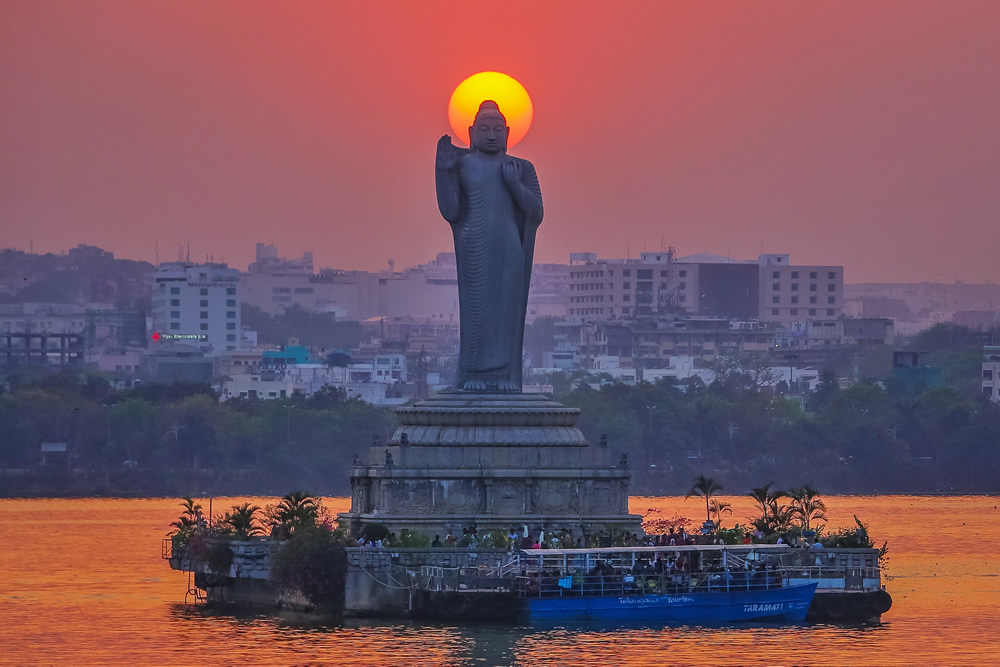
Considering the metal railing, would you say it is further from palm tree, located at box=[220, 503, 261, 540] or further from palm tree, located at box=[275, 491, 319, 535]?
palm tree, located at box=[220, 503, 261, 540]

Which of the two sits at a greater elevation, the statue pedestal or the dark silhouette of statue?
the dark silhouette of statue

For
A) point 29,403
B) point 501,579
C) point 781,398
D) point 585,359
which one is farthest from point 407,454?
point 585,359

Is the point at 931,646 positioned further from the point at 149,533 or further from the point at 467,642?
the point at 149,533

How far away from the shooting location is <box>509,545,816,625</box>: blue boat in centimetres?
5362

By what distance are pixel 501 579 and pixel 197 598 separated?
33.1 feet

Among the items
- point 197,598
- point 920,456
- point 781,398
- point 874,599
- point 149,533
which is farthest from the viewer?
point 781,398

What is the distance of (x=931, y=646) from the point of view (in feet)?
174

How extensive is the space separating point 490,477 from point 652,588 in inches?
197

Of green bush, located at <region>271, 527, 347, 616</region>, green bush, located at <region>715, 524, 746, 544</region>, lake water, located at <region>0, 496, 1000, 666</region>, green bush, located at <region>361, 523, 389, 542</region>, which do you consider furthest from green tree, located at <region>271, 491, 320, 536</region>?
green bush, located at <region>715, 524, 746, 544</region>

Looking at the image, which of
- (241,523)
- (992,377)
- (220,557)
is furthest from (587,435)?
(220,557)

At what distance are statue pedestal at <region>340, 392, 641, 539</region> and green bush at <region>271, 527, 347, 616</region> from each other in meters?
2.59

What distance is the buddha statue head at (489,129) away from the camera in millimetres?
60375

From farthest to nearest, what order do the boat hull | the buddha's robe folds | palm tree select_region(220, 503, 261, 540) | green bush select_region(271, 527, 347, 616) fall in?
the buddha's robe folds → palm tree select_region(220, 503, 261, 540) → green bush select_region(271, 527, 347, 616) → the boat hull

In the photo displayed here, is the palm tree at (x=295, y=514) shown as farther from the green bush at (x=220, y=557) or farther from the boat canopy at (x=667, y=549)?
the boat canopy at (x=667, y=549)
